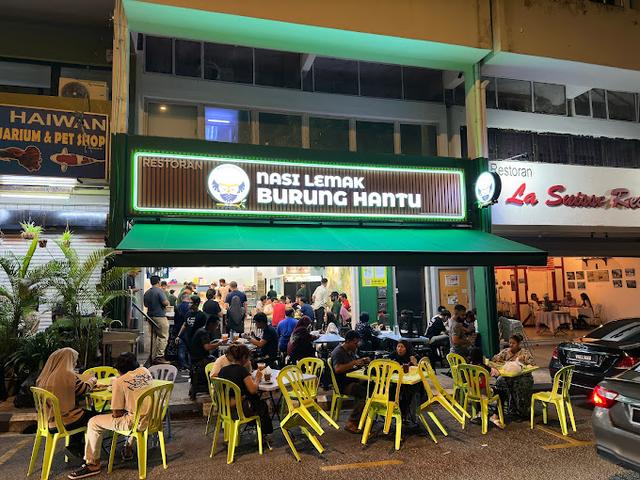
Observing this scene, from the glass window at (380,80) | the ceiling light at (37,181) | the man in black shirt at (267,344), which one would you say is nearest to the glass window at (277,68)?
the glass window at (380,80)

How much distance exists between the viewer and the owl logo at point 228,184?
9.75 metres

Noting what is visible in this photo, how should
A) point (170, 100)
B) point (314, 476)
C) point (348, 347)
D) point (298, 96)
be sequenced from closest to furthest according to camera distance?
point (314, 476)
point (348, 347)
point (170, 100)
point (298, 96)

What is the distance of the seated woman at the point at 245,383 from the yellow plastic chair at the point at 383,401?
1369 mm

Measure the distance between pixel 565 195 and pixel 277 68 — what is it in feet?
27.7

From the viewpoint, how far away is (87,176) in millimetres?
10125

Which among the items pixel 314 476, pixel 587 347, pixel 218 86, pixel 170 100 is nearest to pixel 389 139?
pixel 218 86

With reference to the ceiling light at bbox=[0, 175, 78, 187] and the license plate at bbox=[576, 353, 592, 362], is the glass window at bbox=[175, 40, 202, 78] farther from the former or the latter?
the license plate at bbox=[576, 353, 592, 362]

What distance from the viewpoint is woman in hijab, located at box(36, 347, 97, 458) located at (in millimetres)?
5762

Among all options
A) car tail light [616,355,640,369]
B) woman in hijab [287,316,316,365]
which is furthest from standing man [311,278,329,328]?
car tail light [616,355,640,369]

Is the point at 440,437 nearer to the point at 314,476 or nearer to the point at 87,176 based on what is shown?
the point at 314,476

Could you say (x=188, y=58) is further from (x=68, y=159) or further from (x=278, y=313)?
(x=278, y=313)

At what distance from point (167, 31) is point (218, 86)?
7.08ft

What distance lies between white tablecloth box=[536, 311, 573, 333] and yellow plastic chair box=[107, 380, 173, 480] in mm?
16295

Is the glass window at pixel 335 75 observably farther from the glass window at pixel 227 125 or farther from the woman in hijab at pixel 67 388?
the woman in hijab at pixel 67 388
